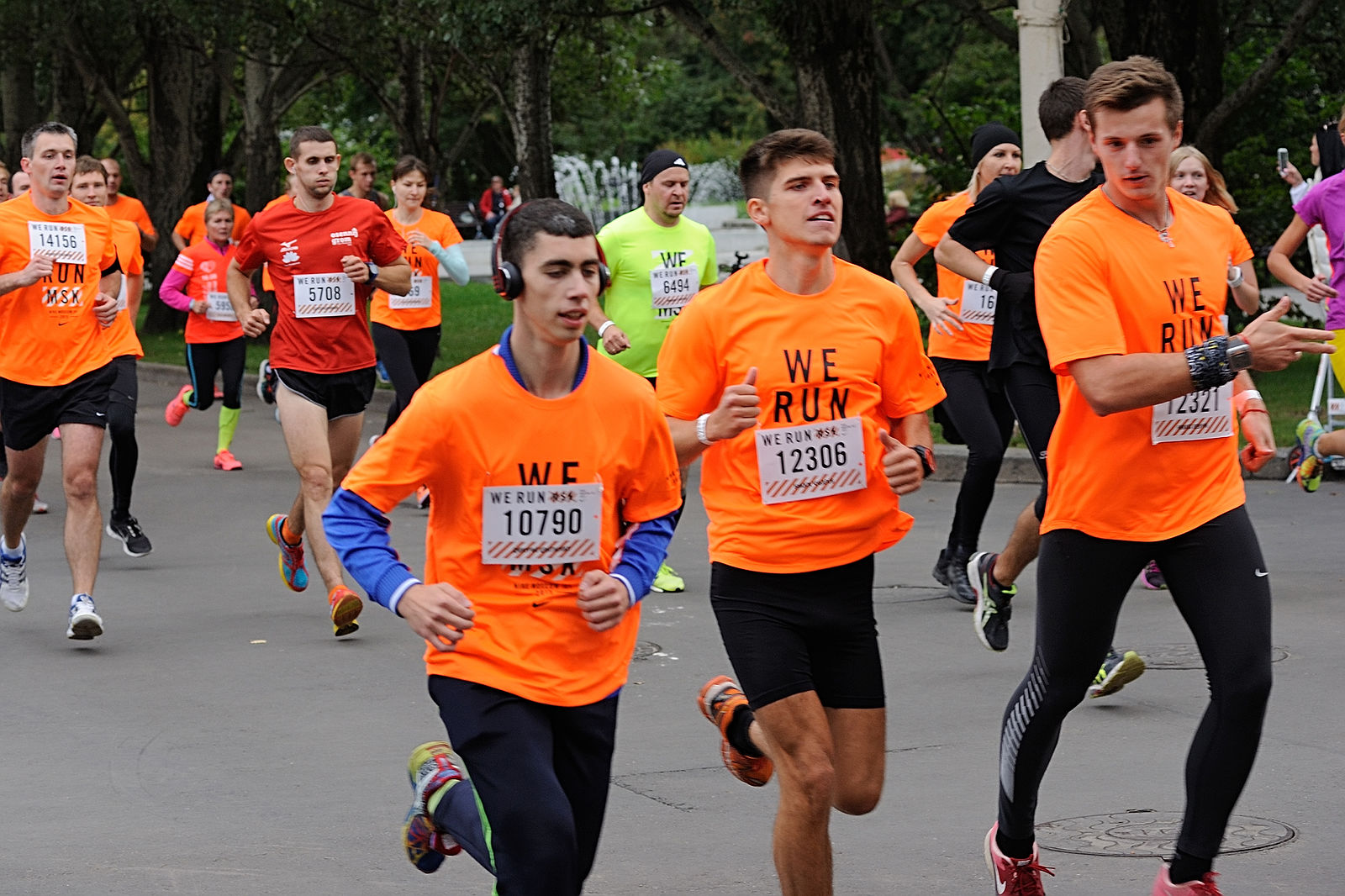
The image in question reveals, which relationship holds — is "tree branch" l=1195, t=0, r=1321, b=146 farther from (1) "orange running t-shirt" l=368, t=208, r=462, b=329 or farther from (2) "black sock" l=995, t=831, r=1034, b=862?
(2) "black sock" l=995, t=831, r=1034, b=862

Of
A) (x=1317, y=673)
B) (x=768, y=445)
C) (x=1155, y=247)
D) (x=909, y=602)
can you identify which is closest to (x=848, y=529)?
(x=768, y=445)

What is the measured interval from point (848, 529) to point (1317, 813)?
5.95 feet

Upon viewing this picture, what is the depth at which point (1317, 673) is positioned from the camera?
7500mm

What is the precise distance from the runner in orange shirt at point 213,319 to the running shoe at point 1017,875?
10521 millimetres

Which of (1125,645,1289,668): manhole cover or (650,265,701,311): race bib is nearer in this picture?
(1125,645,1289,668): manhole cover

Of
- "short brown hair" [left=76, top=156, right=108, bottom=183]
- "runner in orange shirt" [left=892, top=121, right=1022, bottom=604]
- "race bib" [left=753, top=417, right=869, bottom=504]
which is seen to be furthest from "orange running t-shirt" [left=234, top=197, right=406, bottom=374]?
"race bib" [left=753, top=417, right=869, bottom=504]

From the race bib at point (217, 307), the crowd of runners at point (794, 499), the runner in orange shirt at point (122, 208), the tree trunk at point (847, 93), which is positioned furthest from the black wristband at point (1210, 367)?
the tree trunk at point (847, 93)

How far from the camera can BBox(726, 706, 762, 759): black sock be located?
5.13 m

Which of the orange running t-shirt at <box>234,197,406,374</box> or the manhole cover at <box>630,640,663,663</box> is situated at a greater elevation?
the orange running t-shirt at <box>234,197,406,374</box>

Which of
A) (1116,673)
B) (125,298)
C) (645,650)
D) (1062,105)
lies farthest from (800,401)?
(125,298)

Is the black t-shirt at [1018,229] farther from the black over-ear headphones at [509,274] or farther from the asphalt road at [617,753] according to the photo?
the black over-ear headphones at [509,274]

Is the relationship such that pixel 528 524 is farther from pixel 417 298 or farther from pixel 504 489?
pixel 417 298

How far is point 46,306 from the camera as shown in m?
9.11

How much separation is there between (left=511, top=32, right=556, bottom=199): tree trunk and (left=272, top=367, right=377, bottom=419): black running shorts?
15165 millimetres
